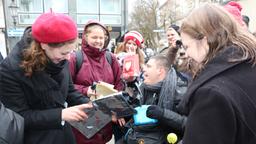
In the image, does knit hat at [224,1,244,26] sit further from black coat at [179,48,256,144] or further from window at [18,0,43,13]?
window at [18,0,43,13]

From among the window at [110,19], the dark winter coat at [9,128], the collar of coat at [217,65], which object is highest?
the window at [110,19]

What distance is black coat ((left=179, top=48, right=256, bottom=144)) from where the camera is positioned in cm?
122

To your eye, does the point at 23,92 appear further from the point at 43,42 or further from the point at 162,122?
the point at 162,122

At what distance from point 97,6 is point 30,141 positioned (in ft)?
82.9

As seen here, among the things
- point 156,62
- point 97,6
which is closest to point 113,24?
point 97,6

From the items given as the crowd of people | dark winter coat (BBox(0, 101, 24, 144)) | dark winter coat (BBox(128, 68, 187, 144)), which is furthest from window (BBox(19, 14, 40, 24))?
dark winter coat (BBox(0, 101, 24, 144))

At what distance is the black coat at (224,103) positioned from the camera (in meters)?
1.22

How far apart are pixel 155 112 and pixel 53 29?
1.02 m

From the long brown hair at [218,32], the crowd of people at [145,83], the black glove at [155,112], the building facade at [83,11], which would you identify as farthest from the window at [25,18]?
the long brown hair at [218,32]

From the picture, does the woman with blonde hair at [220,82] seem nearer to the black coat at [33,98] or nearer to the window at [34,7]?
the black coat at [33,98]

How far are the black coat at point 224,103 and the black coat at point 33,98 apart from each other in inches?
42.5

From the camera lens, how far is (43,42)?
6.40 ft

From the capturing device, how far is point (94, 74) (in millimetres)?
2986

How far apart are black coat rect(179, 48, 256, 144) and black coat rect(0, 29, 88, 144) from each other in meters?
1.08
